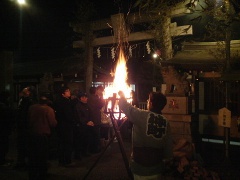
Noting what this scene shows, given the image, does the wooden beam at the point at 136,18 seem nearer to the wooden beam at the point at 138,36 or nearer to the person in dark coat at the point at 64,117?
the wooden beam at the point at 138,36

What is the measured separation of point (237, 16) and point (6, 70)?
11769 mm

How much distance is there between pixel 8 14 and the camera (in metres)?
12.7

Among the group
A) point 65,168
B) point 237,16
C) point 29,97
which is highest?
point 237,16

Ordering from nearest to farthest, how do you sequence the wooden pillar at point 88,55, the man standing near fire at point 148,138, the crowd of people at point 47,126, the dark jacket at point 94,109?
1. the man standing near fire at point 148,138
2. the crowd of people at point 47,126
3. the dark jacket at point 94,109
4. the wooden pillar at point 88,55

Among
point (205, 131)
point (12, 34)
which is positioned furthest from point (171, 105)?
point (12, 34)

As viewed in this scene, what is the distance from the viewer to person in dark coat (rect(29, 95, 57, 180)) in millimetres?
6773

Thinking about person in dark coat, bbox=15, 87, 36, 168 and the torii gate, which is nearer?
person in dark coat, bbox=15, 87, 36, 168

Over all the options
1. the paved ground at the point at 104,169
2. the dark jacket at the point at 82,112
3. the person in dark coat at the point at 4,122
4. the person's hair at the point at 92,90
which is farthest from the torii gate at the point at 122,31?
the person in dark coat at the point at 4,122

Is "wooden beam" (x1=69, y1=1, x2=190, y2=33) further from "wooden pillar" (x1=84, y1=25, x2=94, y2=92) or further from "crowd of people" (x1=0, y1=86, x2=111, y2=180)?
"crowd of people" (x1=0, y1=86, x2=111, y2=180)

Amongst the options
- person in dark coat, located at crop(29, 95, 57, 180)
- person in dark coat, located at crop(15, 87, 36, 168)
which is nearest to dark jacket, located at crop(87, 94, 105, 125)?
person in dark coat, located at crop(15, 87, 36, 168)

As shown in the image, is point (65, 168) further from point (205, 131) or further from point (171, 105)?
point (205, 131)

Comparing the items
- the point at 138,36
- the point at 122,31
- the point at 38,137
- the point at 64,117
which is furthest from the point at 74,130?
the point at 138,36

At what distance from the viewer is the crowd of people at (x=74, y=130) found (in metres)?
4.22

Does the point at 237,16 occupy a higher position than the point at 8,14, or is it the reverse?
the point at 8,14
